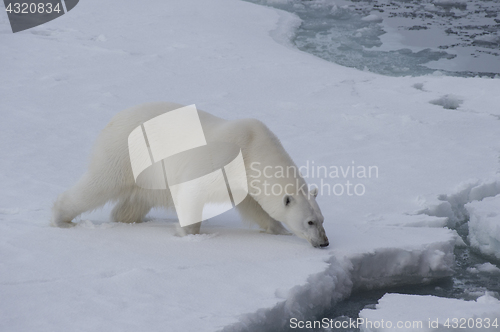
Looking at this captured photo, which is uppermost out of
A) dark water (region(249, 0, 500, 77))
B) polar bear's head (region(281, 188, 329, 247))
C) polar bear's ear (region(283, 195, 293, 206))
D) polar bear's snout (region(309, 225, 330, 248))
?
polar bear's ear (region(283, 195, 293, 206))

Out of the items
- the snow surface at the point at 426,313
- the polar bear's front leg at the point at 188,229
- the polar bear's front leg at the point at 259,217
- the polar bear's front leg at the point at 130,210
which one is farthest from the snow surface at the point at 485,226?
the polar bear's front leg at the point at 130,210

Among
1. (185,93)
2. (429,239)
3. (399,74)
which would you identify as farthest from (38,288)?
(399,74)

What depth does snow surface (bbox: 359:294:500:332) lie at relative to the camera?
8.38 feet

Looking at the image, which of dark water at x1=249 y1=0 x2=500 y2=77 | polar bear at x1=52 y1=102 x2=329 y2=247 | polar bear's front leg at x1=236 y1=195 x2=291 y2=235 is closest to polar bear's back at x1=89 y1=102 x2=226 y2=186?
polar bear at x1=52 y1=102 x2=329 y2=247

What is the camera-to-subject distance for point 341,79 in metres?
7.38

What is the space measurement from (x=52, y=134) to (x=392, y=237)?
3.48m

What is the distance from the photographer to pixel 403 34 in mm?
11570

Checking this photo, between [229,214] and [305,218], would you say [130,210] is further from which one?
[305,218]

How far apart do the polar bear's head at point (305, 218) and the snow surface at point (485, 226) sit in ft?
4.01

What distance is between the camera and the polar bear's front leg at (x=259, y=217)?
358 centimetres

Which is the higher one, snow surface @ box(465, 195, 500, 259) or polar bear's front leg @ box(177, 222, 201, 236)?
polar bear's front leg @ box(177, 222, 201, 236)

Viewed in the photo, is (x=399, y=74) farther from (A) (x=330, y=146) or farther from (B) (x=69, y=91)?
(B) (x=69, y=91)

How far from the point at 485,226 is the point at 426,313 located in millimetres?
1324

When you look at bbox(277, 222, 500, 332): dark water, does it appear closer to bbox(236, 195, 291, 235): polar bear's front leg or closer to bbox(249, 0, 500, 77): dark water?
bbox(236, 195, 291, 235): polar bear's front leg
